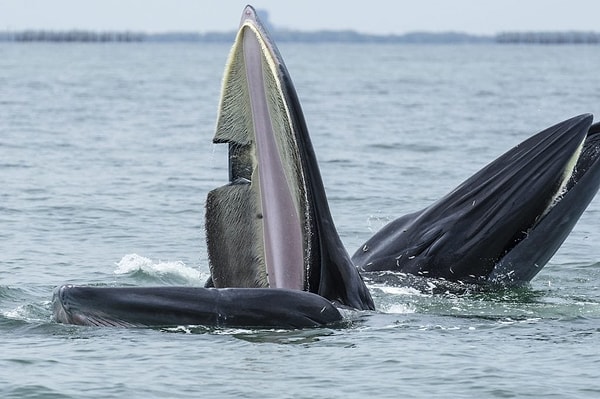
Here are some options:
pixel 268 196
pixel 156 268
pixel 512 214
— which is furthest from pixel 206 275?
pixel 268 196

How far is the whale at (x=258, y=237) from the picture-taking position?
8.41 metres

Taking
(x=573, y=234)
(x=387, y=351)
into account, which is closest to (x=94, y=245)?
(x=573, y=234)

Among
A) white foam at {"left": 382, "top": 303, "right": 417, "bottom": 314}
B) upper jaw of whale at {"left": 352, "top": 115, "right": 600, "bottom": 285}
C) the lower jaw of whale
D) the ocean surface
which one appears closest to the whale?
the lower jaw of whale

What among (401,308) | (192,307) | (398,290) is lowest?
(401,308)

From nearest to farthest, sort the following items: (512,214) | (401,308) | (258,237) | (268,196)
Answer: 1. (268,196)
2. (258,237)
3. (512,214)
4. (401,308)

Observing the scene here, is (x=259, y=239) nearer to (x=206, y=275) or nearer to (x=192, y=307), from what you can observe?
(x=192, y=307)

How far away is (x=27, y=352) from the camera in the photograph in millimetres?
9391

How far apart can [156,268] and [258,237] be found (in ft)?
14.5

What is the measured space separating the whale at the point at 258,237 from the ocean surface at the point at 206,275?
1.00ft

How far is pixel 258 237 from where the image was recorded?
8.86m

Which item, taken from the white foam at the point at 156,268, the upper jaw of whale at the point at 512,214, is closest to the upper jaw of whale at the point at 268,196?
the upper jaw of whale at the point at 512,214

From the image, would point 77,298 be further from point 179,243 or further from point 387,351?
point 179,243

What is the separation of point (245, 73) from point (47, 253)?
648 cm

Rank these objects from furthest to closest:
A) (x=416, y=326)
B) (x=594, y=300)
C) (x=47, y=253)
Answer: (x=47, y=253), (x=594, y=300), (x=416, y=326)
